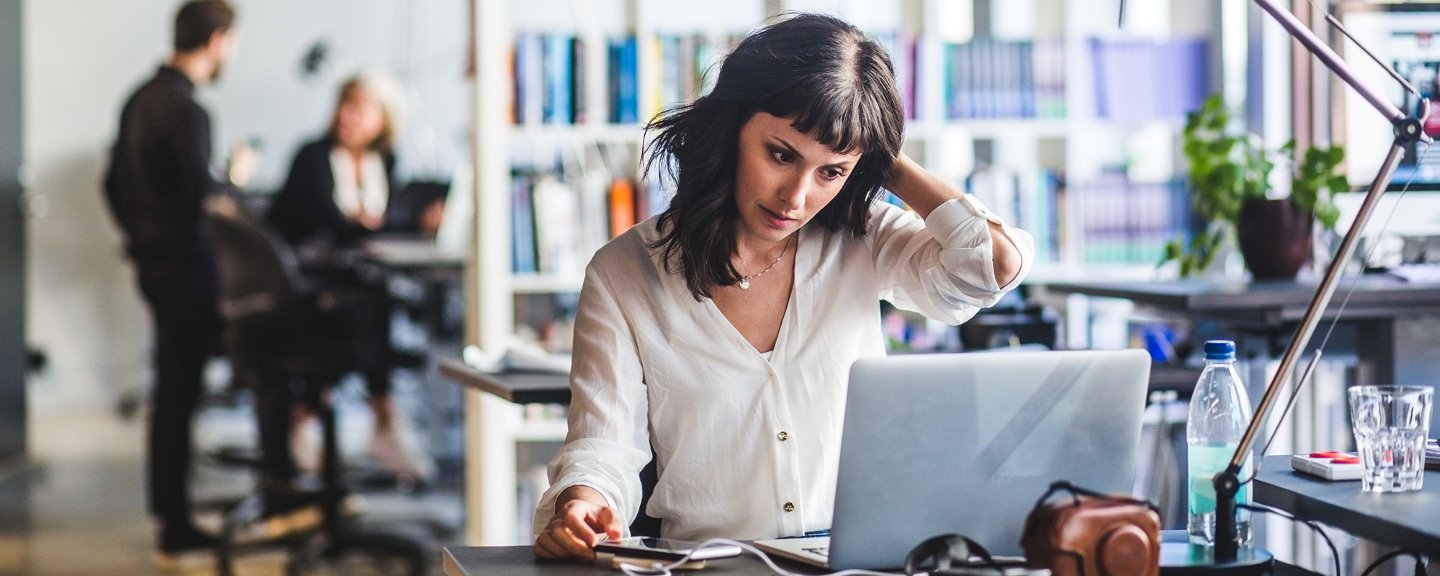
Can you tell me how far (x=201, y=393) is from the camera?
4590 mm

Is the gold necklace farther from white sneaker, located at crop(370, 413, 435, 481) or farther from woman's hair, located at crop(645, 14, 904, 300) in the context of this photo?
white sneaker, located at crop(370, 413, 435, 481)

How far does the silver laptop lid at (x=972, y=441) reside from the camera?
1.23 m

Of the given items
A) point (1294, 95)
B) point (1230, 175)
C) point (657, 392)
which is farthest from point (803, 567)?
point (1294, 95)

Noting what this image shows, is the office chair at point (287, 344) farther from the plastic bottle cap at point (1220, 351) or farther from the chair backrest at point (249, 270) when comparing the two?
the plastic bottle cap at point (1220, 351)

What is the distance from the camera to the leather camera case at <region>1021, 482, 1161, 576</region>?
1.17m

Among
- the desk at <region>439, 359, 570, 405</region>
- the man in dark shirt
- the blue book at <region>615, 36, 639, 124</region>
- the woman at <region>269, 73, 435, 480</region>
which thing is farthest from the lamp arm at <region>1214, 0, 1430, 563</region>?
the woman at <region>269, 73, 435, 480</region>

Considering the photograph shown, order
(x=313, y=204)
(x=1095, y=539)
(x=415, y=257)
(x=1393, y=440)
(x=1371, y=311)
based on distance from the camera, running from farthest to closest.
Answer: (x=313, y=204)
(x=415, y=257)
(x=1371, y=311)
(x=1393, y=440)
(x=1095, y=539)

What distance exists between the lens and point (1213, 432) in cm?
151

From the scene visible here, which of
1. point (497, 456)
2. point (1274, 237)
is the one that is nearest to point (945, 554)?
point (1274, 237)

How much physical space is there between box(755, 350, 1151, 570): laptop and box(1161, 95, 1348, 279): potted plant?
5.79 ft

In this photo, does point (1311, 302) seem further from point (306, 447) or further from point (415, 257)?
point (306, 447)

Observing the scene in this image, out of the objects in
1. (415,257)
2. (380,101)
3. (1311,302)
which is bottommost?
(1311,302)

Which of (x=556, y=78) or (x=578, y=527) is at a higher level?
(x=556, y=78)

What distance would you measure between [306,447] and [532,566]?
482cm
